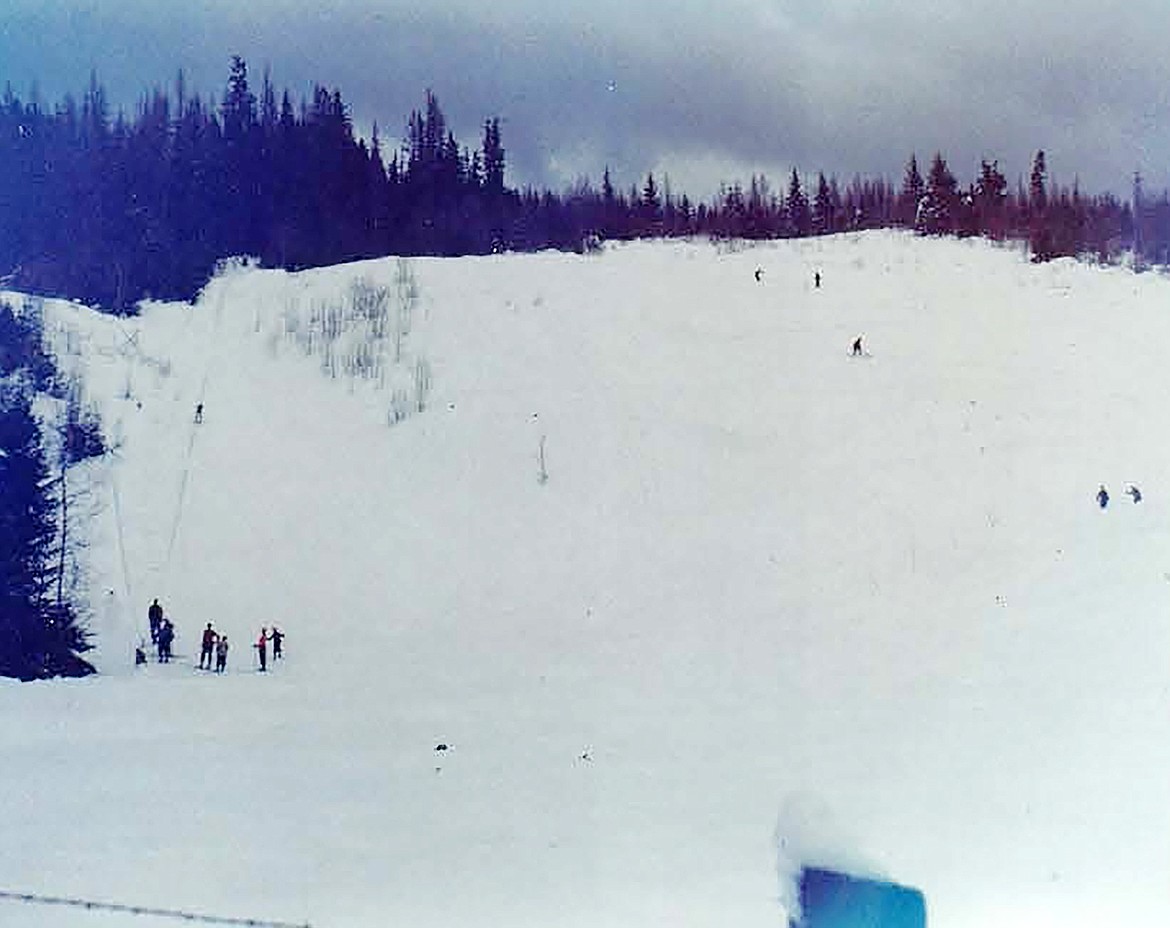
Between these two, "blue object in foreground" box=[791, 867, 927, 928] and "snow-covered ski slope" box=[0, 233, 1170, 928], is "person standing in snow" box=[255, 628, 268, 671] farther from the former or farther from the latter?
"blue object in foreground" box=[791, 867, 927, 928]

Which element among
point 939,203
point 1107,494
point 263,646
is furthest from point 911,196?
point 263,646

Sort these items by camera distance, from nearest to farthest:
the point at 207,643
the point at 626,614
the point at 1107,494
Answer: the point at 207,643 < the point at 626,614 < the point at 1107,494

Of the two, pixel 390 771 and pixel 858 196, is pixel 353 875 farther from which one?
pixel 858 196

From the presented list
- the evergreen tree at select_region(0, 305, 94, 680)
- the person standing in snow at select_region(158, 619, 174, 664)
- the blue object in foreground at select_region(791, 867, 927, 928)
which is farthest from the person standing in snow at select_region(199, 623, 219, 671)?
the blue object in foreground at select_region(791, 867, 927, 928)

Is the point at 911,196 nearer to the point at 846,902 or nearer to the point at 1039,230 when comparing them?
the point at 1039,230

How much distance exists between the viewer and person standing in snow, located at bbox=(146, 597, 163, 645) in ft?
15.2

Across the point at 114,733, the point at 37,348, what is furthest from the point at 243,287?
the point at 114,733

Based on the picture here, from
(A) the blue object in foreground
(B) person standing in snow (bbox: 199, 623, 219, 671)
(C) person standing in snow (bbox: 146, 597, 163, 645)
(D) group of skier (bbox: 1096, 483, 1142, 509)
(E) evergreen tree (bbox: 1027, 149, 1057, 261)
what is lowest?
(A) the blue object in foreground

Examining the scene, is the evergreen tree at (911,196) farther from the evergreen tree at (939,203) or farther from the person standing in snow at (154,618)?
the person standing in snow at (154,618)

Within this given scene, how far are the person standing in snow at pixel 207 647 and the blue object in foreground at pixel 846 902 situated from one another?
12.1 ft

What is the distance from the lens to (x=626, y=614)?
5.32m

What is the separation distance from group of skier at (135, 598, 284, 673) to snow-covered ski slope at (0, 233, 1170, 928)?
6 cm

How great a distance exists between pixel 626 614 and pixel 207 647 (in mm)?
2007

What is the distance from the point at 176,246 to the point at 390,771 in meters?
3.42
